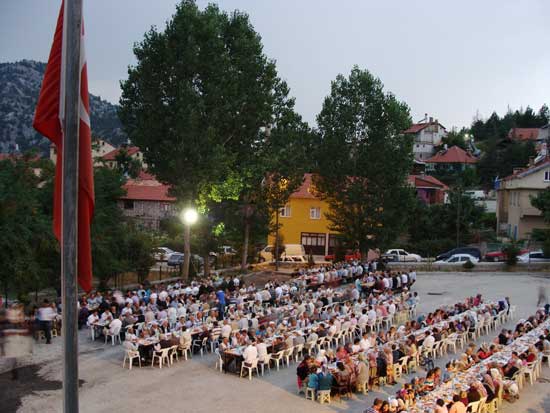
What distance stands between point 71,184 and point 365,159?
35.6 m

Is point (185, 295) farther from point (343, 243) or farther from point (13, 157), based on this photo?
point (343, 243)

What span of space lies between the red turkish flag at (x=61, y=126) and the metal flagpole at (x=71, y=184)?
139mm

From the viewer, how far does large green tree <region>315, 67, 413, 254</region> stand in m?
39.7

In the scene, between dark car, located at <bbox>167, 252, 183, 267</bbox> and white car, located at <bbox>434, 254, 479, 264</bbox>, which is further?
dark car, located at <bbox>167, 252, 183, 267</bbox>

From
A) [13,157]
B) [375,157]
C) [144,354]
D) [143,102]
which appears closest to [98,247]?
[13,157]

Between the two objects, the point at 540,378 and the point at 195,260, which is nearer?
the point at 540,378

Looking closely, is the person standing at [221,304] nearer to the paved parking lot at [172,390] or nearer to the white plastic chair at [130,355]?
the paved parking lot at [172,390]

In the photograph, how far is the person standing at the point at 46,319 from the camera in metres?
19.6

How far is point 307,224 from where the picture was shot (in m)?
52.9

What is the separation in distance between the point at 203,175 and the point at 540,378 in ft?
65.2

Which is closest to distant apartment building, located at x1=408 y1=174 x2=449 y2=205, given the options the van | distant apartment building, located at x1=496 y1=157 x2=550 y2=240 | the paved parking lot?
distant apartment building, located at x1=496 y1=157 x2=550 y2=240

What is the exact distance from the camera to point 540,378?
57.6 feet

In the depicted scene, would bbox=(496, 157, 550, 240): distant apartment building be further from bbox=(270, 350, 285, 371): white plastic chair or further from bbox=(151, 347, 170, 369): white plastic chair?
bbox=(151, 347, 170, 369): white plastic chair

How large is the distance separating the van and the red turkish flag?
38843 mm
